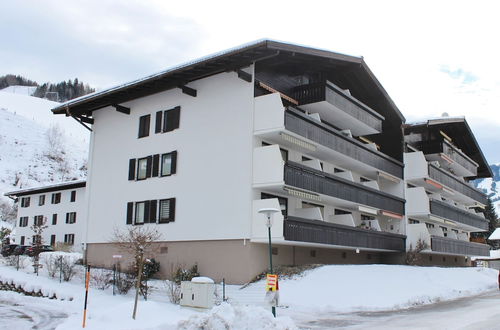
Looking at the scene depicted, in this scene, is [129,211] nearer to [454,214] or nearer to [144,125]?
[144,125]

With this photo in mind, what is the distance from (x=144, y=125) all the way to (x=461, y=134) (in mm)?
32274

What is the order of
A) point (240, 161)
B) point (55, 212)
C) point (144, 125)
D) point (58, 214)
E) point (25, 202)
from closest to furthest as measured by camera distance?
point (240, 161) → point (144, 125) → point (58, 214) → point (55, 212) → point (25, 202)

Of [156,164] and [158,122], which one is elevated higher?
[158,122]

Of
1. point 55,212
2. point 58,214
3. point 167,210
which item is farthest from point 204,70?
point 55,212

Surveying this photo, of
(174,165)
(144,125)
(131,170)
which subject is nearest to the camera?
(174,165)

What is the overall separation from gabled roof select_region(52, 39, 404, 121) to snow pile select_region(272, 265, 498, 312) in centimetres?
1103

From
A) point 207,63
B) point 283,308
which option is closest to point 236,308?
point 283,308

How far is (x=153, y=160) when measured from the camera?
105ft

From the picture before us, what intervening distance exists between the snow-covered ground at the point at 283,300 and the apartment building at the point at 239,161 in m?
2.42

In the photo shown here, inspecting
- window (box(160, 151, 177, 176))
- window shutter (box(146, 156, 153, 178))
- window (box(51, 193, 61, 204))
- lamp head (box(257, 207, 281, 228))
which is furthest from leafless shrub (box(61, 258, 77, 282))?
window (box(51, 193, 61, 204))

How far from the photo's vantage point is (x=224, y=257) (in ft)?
90.4

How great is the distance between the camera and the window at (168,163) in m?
30.8

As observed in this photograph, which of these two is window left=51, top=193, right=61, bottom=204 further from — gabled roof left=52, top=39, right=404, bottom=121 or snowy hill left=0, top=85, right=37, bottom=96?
snowy hill left=0, top=85, right=37, bottom=96

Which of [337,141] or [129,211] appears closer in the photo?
[337,141]
